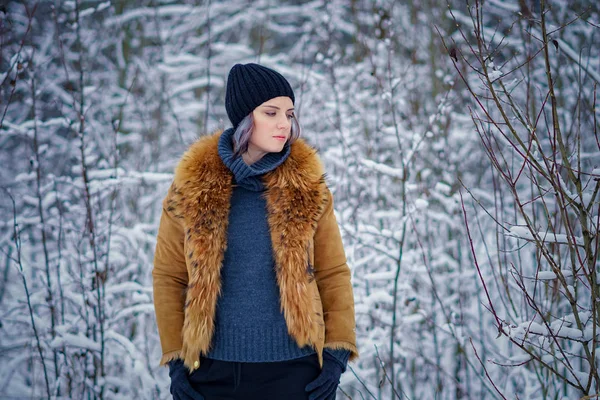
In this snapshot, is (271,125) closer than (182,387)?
No

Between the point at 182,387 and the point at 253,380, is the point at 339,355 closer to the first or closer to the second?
the point at 253,380

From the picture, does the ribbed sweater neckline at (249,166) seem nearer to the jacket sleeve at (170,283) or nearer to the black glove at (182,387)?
the jacket sleeve at (170,283)

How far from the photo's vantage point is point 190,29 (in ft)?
20.7

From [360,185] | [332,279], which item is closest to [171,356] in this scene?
[332,279]

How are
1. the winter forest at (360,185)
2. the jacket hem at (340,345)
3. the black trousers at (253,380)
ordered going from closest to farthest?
the black trousers at (253,380)
the jacket hem at (340,345)
the winter forest at (360,185)

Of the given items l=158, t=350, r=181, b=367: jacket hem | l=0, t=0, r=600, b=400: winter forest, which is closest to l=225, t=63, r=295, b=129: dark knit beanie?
l=0, t=0, r=600, b=400: winter forest

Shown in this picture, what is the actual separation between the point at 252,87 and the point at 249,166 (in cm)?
34

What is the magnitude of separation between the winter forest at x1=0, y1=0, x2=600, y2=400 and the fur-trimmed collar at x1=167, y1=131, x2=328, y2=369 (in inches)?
16.6

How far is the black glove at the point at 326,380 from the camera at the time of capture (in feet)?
5.38

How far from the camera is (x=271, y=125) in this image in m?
1.80

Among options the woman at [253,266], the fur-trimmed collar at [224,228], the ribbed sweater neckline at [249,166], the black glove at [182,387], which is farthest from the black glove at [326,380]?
the ribbed sweater neckline at [249,166]

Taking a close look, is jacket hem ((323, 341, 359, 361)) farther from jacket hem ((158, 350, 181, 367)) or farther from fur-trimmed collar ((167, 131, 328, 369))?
jacket hem ((158, 350, 181, 367))

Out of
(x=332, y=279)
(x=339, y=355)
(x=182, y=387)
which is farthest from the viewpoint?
(x=332, y=279)

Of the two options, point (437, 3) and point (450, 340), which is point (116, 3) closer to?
point (437, 3)
